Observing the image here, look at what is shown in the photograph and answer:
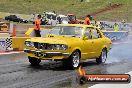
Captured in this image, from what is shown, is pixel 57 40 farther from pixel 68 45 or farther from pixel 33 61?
pixel 33 61

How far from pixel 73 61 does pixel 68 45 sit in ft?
2.02

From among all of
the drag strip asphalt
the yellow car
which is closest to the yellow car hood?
the yellow car

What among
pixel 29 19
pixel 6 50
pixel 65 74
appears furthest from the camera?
pixel 29 19

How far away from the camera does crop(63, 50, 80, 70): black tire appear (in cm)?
1298

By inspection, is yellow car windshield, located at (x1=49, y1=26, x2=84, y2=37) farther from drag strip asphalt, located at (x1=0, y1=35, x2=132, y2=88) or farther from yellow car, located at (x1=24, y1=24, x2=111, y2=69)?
drag strip asphalt, located at (x1=0, y1=35, x2=132, y2=88)

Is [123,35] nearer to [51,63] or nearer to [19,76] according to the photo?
[51,63]

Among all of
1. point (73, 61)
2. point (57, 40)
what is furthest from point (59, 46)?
point (73, 61)

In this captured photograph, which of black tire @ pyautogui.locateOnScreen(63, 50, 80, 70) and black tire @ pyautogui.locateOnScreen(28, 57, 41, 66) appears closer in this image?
black tire @ pyautogui.locateOnScreen(63, 50, 80, 70)

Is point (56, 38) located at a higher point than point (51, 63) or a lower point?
higher

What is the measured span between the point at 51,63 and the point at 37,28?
947 centimetres

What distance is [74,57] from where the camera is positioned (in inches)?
520

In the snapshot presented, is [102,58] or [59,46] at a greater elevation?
[59,46]

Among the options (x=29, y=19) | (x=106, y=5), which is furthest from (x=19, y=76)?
(x=106, y=5)

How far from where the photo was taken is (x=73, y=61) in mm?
13102
